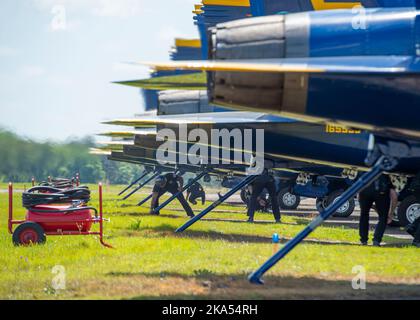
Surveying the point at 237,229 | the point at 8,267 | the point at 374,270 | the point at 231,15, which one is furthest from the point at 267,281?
the point at 231,15

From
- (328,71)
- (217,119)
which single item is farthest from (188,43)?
(328,71)

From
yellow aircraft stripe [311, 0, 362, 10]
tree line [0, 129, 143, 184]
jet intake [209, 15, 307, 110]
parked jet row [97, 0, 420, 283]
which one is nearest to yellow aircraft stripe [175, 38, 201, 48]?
tree line [0, 129, 143, 184]

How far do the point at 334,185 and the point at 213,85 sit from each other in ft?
48.8

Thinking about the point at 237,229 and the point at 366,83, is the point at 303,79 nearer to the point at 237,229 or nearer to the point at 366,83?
the point at 366,83

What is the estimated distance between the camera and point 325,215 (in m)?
11.1

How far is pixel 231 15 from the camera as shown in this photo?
98.1ft

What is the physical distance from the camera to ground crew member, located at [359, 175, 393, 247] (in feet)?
53.8

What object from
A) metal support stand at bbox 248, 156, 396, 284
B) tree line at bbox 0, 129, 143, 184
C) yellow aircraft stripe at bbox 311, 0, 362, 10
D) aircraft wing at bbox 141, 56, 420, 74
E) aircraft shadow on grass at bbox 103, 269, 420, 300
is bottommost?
tree line at bbox 0, 129, 143, 184

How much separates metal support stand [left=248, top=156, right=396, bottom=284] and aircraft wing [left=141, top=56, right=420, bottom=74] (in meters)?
1.42

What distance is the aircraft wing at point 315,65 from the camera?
1012cm

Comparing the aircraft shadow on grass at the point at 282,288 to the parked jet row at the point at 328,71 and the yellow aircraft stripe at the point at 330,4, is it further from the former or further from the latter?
the yellow aircraft stripe at the point at 330,4

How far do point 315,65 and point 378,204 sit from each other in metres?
6.60

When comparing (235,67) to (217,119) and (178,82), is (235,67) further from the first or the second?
(217,119)

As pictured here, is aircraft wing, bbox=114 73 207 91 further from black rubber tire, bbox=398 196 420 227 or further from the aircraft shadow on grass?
black rubber tire, bbox=398 196 420 227
